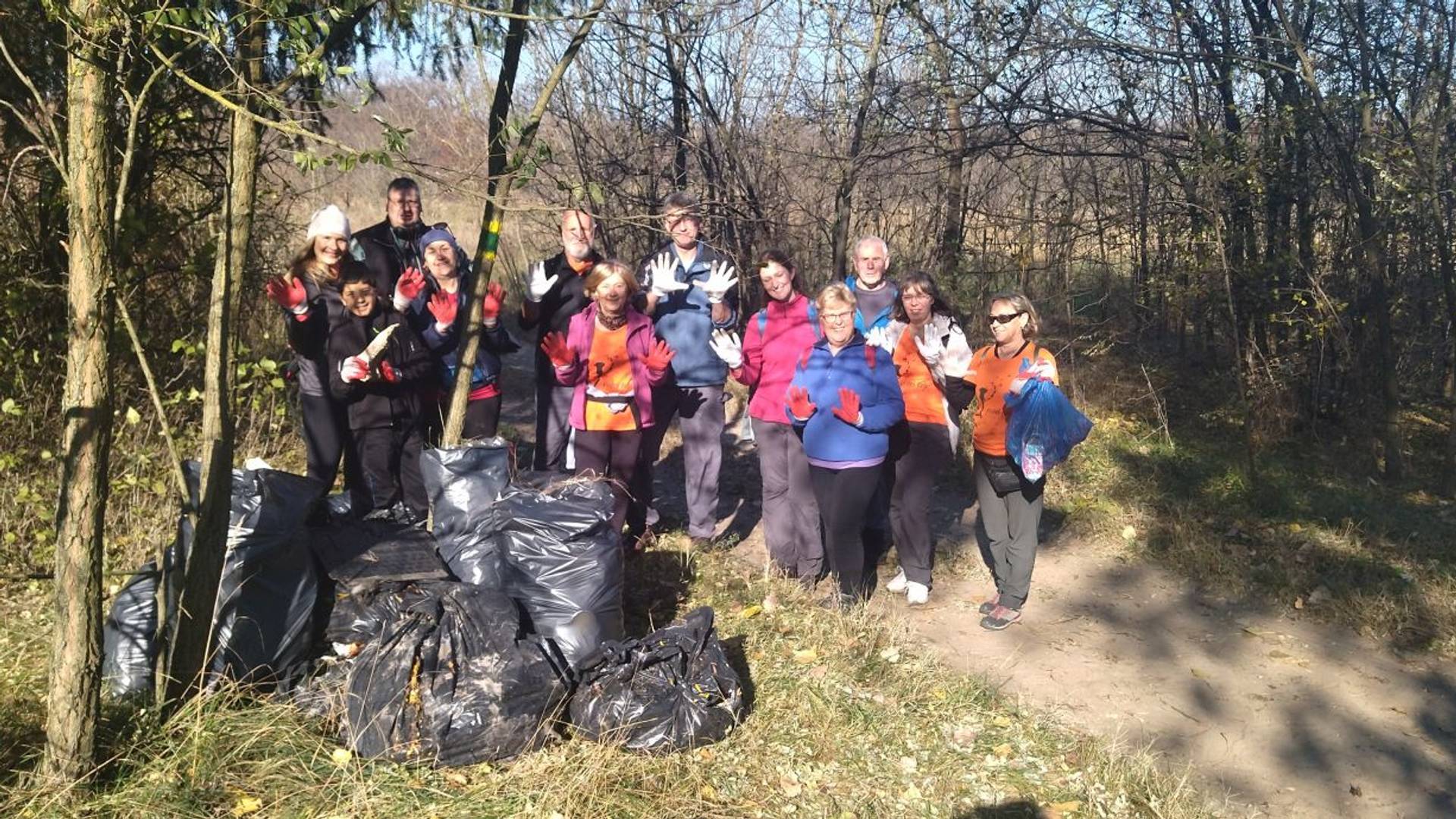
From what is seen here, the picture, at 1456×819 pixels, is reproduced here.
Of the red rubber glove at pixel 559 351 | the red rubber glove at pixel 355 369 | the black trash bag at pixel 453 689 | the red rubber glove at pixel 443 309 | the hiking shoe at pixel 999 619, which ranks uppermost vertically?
the red rubber glove at pixel 443 309

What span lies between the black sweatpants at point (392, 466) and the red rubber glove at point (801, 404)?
1847 mm

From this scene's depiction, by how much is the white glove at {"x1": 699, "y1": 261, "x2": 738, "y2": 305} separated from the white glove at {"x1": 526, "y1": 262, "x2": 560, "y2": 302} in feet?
2.70

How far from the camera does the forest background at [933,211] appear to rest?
342 centimetres

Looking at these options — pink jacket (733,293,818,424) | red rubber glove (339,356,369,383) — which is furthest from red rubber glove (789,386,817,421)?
red rubber glove (339,356,369,383)

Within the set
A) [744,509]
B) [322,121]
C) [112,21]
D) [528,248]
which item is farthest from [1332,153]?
[528,248]

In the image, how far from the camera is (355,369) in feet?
16.6

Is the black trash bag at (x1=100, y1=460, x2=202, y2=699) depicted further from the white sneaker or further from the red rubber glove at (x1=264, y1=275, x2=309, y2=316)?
the white sneaker

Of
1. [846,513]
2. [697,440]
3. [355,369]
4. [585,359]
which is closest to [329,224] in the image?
[355,369]

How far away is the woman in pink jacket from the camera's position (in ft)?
18.6

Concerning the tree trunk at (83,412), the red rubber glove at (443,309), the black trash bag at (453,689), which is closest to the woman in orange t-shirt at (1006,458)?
the black trash bag at (453,689)

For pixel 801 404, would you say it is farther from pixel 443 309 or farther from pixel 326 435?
pixel 326 435

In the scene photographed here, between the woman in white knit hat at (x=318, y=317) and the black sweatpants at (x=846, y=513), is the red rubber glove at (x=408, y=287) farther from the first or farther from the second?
the black sweatpants at (x=846, y=513)

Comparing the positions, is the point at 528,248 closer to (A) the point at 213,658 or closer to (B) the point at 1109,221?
(B) the point at 1109,221

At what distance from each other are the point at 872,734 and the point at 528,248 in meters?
10.2
